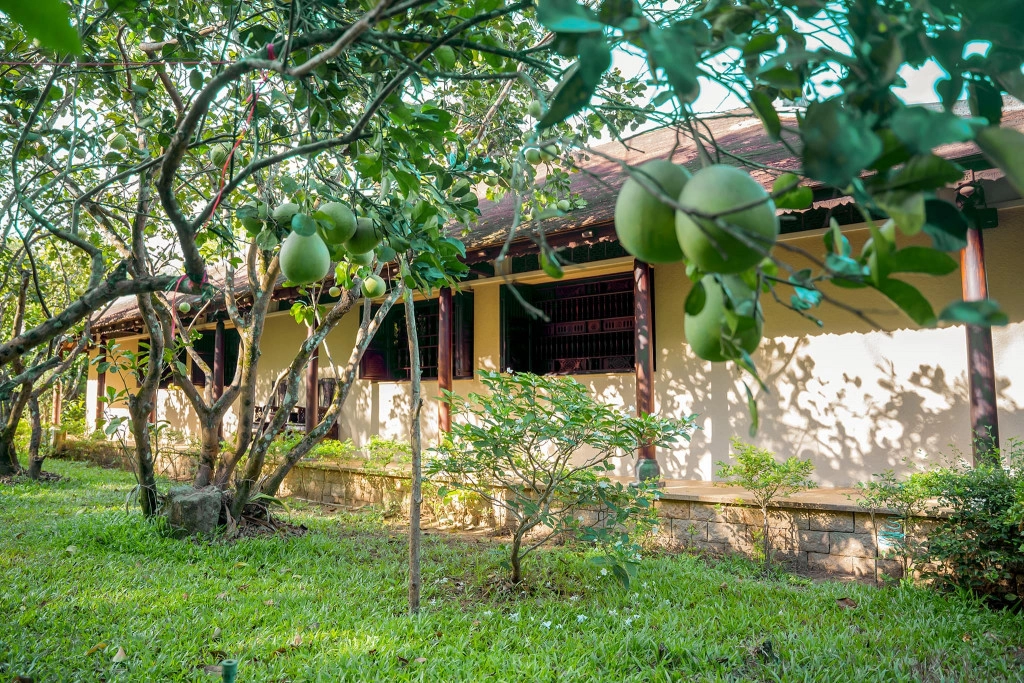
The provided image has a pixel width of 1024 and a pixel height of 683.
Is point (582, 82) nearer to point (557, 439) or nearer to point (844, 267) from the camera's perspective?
point (844, 267)

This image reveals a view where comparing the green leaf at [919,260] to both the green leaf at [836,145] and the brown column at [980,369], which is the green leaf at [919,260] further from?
the brown column at [980,369]

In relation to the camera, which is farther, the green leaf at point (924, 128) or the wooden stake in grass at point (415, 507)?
the wooden stake in grass at point (415, 507)

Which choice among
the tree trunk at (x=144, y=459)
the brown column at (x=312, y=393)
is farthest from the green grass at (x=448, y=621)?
the brown column at (x=312, y=393)

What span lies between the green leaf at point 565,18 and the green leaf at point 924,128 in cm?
30

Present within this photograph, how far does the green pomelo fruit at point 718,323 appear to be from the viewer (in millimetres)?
734

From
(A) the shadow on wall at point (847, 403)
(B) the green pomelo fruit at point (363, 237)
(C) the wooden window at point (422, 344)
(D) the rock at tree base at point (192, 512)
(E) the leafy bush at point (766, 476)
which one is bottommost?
(D) the rock at tree base at point (192, 512)

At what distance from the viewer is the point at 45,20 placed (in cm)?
41

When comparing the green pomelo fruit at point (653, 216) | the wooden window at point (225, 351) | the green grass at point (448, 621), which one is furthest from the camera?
the wooden window at point (225, 351)

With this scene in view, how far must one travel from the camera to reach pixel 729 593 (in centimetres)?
420

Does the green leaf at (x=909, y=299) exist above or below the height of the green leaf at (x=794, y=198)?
below

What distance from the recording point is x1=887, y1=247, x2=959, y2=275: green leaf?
627 millimetres

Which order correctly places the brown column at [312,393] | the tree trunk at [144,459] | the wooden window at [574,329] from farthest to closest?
the brown column at [312,393] → the wooden window at [574,329] → the tree trunk at [144,459]

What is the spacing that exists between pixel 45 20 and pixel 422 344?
868cm

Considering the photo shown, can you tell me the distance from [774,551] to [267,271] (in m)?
4.60
